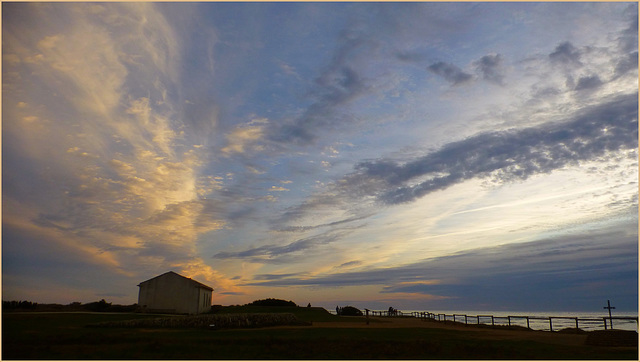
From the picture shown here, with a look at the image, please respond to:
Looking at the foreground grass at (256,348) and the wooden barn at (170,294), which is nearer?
the foreground grass at (256,348)

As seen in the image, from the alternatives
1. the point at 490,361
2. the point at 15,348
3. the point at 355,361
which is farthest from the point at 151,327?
the point at 490,361

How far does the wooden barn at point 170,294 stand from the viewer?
52.6 m

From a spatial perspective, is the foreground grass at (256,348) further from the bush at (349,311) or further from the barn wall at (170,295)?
the bush at (349,311)

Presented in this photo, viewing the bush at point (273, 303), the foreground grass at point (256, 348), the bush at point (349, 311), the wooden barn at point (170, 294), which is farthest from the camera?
the bush at point (273, 303)

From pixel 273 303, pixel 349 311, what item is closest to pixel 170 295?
pixel 273 303

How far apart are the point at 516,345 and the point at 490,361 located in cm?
627

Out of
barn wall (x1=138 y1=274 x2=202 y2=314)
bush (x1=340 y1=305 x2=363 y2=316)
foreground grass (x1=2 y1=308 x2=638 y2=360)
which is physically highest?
barn wall (x1=138 y1=274 x2=202 y2=314)

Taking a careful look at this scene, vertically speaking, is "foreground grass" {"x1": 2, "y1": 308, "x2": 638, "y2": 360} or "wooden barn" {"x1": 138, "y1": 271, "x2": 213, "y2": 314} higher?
"wooden barn" {"x1": 138, "y1": 271, "x2": 213, "y2": 314}

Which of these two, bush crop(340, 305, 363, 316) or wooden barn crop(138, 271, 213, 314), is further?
bush crop(340, 305, 363, 316)

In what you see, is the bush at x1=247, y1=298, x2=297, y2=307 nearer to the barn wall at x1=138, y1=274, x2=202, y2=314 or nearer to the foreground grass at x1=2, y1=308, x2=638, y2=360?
the barn wall at x1=138, y1=274, x2=202, y2=314

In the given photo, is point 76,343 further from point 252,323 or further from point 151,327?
point 252,323

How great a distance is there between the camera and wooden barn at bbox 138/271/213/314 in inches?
2069

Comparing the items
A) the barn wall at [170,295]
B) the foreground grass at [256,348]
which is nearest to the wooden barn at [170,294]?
the barn wall at [170,295]

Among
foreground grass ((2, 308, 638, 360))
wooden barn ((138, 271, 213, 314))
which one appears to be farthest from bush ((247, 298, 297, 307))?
foreground grass ((2, 308, 638, 360))
